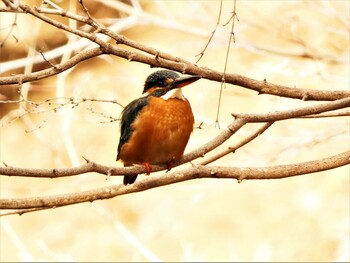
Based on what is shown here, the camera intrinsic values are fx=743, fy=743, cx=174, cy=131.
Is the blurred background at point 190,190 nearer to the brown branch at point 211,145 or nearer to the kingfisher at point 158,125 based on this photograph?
the kingfisher at point 158,125

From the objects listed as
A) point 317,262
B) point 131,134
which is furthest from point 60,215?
point 131,134

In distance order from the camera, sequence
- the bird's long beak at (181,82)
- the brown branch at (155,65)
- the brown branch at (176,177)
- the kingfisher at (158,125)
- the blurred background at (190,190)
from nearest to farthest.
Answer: the brown branch at (155,65) < the brown branch at (176,177) < the bird's long beak at (181,82) < the kingfisher at (158,125) < the blurred background at (190,190)

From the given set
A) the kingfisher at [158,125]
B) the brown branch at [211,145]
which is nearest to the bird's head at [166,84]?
the kingfisher at [158,125]

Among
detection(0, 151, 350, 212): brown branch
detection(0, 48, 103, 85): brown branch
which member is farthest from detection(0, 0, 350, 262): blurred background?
detection(0, 48, 103, 85): brown branch

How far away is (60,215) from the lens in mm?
7410

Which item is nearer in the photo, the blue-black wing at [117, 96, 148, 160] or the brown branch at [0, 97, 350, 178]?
the brown branch at [0, 97, 350, 178]

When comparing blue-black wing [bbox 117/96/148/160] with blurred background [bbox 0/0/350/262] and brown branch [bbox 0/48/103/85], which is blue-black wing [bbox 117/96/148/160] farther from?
blurred background [bbox 0/0/350/262]

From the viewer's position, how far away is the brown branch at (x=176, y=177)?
6.89 feet

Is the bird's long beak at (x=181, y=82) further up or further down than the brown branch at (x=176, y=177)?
further up

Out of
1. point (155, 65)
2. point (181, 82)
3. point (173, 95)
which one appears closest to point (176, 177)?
point (155, 65)

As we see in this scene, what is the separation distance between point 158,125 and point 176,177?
0.76 metres

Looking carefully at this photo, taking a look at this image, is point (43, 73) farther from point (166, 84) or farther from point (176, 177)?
point (166, 84)

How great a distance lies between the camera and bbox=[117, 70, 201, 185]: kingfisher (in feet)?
9.11

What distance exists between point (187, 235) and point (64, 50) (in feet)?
10.3
